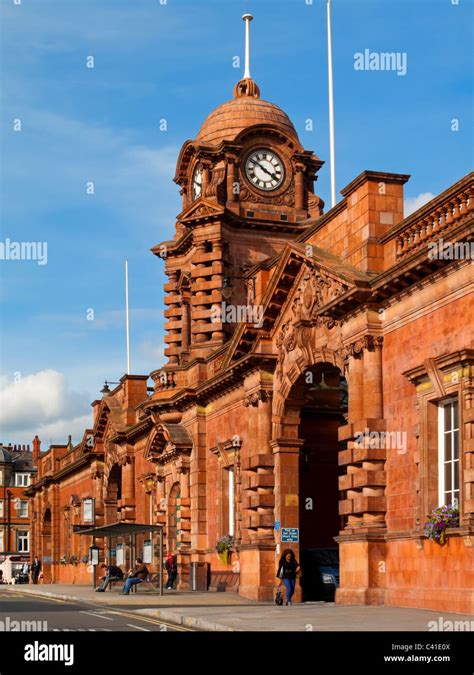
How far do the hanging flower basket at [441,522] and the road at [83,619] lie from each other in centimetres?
555

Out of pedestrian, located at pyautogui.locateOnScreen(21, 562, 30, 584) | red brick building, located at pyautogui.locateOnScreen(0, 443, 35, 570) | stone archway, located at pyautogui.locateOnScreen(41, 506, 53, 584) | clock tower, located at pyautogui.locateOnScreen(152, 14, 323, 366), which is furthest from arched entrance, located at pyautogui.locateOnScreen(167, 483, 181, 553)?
red brick building, located at pyautogui.locateOnScreen(0, 443, 35, 570)

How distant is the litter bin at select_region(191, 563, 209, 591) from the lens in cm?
4253

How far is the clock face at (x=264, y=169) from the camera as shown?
4872cm

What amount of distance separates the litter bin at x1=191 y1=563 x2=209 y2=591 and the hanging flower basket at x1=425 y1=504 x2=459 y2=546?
1879cm

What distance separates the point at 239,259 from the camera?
161ft

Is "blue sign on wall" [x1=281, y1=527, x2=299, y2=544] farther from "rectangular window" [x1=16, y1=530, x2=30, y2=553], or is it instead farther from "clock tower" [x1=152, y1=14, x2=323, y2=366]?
"rectangular window" [x1=16, y1=530, x2=30, y2=553]

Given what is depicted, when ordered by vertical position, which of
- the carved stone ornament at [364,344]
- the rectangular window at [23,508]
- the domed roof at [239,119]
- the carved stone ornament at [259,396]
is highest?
the domed roof at [239,119]

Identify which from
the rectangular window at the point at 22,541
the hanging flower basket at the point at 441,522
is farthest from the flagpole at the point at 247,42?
the rectangular window at the point at 22,541

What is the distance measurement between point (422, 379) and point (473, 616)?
5.49 m

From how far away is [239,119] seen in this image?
49625 millimetres

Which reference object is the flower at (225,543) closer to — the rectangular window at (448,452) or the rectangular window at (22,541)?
the rectangular window at (448,452)
